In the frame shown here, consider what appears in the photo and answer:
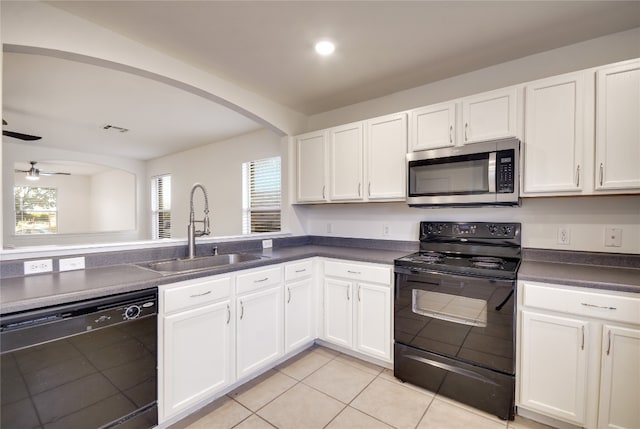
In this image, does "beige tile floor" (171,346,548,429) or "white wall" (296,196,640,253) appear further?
"white wall" (296,196,640,253)

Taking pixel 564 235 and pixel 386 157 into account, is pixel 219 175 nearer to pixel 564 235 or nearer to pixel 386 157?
pixel 386 157

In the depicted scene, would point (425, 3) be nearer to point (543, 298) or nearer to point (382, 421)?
point (543, 298)

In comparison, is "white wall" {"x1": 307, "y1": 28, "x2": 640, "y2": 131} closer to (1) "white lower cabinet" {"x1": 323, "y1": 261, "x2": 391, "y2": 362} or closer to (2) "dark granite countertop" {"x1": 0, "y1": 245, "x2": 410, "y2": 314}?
(1) "white lower cabinet" {"x1": 323, "y1": 261, "x2": 391, "y2": 362}

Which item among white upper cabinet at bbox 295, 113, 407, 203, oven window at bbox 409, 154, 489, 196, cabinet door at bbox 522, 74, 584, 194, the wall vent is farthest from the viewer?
the wall vent

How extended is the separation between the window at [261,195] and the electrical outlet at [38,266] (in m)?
2.66

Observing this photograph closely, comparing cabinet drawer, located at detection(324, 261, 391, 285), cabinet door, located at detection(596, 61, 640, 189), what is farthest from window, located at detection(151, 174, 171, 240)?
cabinet door, located at detection(596, 61, 640, 189)

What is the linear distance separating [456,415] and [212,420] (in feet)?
5.02

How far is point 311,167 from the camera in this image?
10.1ft

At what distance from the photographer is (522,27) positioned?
1.87m

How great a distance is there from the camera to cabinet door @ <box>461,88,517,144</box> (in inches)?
79.0

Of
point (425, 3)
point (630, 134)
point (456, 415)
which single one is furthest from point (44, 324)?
point (630, 134)

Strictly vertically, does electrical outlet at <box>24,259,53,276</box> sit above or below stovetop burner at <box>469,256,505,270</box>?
above

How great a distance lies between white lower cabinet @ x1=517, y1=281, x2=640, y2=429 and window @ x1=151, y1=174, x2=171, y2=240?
21.4 feet

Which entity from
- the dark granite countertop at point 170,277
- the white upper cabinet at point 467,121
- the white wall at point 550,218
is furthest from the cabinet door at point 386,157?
the dark granite countertop at point 170,277
